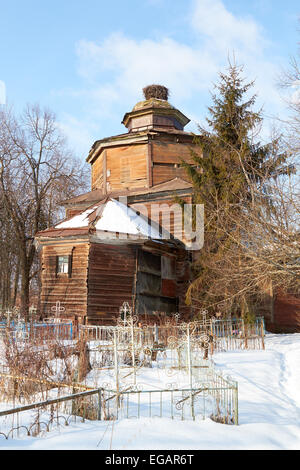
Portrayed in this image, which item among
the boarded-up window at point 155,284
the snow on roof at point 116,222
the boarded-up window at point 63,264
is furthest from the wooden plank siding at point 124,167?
the boarded-up window at point 63,264

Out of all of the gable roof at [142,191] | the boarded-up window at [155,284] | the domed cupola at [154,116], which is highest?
the domed cupola at [154,116]

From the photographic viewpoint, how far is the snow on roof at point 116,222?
61.4 ft

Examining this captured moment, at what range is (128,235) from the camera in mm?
18250

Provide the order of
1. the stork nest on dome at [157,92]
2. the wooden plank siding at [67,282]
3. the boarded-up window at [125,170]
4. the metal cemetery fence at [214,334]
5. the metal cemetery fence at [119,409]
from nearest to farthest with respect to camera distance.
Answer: the metal cemetery fence at [119,409], the metal cemetery fence at [214,334], the wooden plank siding at [67,282], the boarded-up window at [125,170], the stork nest on dome at [157,92]

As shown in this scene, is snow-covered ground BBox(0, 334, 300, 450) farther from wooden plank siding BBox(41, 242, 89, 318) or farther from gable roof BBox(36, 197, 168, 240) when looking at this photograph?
gable roof BBox(36, 197, 168, 240)

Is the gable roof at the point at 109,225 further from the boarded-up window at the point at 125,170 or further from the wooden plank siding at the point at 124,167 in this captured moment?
the boarded-up window at the point at 125,170

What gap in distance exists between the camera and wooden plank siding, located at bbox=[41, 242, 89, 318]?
689 inches

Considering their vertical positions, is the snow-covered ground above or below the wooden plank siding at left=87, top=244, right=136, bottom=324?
below

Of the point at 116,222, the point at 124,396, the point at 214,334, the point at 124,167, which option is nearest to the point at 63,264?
the point at 116,222

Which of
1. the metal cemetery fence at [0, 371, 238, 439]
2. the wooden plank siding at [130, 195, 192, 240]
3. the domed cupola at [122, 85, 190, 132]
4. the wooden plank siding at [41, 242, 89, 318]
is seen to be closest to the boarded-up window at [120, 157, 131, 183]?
the wooden plank siding at [130, 195, 192, 240]

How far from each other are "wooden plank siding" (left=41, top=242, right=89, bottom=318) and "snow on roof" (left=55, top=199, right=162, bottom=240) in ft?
3.83

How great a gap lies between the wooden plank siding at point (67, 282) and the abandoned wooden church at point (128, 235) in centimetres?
4

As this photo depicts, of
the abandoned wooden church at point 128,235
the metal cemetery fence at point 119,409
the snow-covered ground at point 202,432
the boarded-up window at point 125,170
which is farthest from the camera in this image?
the boarded-up window at point 125,170

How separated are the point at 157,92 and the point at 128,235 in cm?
1347
